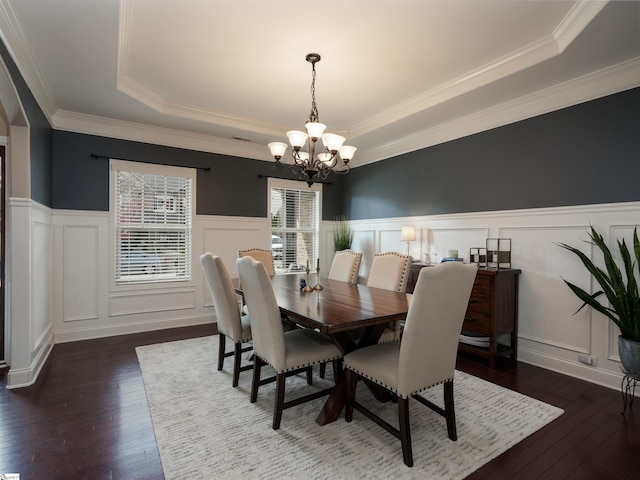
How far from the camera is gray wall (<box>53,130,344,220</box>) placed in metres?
3.81

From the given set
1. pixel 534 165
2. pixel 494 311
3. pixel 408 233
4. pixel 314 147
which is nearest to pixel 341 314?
pixel 314 147

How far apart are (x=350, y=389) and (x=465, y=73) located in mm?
2937

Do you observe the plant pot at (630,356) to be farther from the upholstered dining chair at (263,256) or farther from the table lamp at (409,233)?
the upholstered dining chair at (263,256)

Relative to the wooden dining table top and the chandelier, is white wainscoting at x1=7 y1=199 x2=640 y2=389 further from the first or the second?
the chandelier

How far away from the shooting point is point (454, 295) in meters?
1.81

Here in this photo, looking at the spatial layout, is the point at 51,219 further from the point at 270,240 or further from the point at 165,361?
the point at 270,240

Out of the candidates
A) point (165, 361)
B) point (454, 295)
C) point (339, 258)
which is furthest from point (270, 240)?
point (454, 295)

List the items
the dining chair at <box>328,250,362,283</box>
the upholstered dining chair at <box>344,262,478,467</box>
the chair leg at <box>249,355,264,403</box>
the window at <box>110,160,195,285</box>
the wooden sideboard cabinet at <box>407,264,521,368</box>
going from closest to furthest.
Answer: the upholstered dining chair at <box>344,262,478,467</box>, the chair leg at <box>249,355,264,403</box>, the wooden sideboard cabinet at <box>407,264,521,368</box>, the dining chair at <box>328,250,362,283</box>, the window at <box>110,160,195,285</box>

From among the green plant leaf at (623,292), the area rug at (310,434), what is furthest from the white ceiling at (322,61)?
the area rug at (310,434)

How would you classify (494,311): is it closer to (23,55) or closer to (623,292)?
(623,292)

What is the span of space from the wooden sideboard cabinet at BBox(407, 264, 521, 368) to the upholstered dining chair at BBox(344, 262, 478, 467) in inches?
56.0

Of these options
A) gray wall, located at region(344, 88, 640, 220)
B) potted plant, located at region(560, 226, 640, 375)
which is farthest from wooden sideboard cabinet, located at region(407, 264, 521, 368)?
gray wall, located at region(344, 88, 640, 220)

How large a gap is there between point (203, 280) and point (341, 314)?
125 inches

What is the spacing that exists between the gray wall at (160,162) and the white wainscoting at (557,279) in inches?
120
